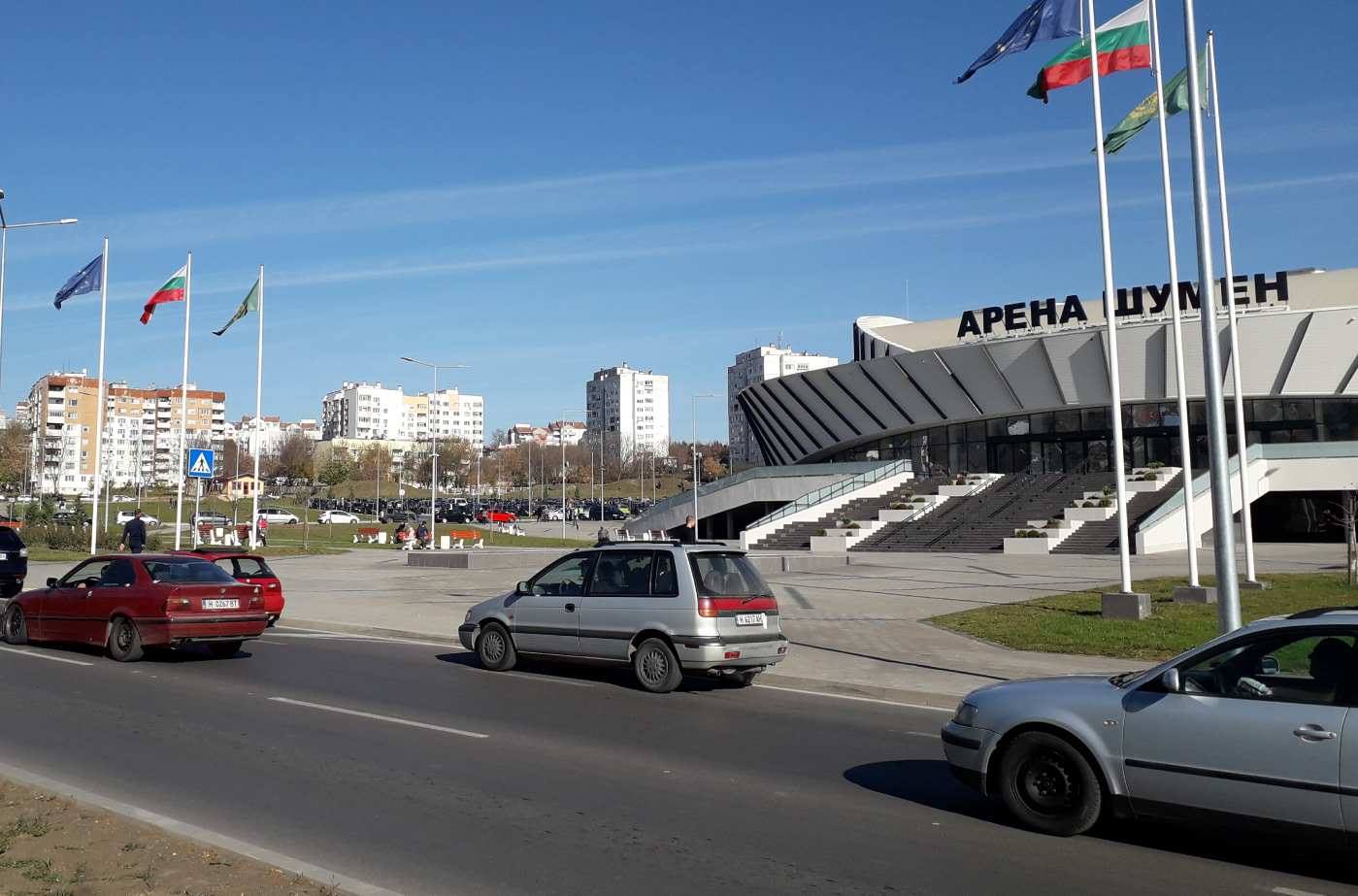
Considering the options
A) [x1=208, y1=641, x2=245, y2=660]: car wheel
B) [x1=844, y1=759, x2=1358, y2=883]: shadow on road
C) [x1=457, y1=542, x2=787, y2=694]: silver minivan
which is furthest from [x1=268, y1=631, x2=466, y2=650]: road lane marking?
[x1=844, y1=759, x2=1358, y2=883]: shadow on road

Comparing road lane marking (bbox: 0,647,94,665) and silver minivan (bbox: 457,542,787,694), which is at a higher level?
silver minivan (bbox: 457,542,787,694)

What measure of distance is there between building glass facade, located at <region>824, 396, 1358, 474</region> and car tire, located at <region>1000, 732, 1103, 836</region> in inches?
1830

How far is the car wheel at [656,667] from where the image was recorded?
13.1 m

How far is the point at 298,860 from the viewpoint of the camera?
6.16 metres

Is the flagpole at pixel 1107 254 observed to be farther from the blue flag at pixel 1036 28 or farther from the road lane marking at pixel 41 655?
the road lane marking at pixel 41 655

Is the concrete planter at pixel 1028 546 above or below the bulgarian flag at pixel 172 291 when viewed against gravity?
below

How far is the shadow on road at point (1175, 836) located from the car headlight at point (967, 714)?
671mm

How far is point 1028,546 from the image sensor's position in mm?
43312

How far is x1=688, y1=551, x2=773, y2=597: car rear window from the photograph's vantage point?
13148 millimetres

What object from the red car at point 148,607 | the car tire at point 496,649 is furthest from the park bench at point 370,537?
the car tire at point 496,649

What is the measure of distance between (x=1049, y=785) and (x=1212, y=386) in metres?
7.53

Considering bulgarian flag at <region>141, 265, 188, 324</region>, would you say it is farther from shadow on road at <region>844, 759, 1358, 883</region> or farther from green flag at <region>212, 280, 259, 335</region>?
Answer: shadow on road at <region>844, 759, 1358, 883</region>

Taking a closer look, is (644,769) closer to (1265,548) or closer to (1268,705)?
(1268,705)

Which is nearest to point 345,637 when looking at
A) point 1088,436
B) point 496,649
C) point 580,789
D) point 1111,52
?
point 496,649
